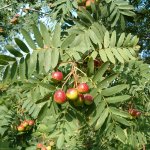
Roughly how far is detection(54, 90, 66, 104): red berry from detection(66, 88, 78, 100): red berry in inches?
1.0

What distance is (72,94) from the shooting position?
188 centimetres

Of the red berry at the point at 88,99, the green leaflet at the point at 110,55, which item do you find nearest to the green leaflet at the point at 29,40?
the red berry at the point at 88,99

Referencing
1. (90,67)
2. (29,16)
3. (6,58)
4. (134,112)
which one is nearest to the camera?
(6,58)

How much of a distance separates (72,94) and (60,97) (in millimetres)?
72

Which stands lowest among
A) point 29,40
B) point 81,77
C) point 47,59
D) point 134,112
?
point 134,112

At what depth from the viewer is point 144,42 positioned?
9.27 meters

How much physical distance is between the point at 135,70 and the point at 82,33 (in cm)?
72

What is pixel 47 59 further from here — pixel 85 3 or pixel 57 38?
pixel 85 3

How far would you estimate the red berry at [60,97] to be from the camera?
189cm

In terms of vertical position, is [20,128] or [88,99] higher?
[88,99]

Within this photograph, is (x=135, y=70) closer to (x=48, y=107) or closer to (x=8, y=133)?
(x=48, y=107)

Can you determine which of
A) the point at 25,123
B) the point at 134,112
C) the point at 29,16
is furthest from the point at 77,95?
the point at 29,16

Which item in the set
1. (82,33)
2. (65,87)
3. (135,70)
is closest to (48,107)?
(65,87)

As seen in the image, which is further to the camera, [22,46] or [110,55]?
[110,55]
